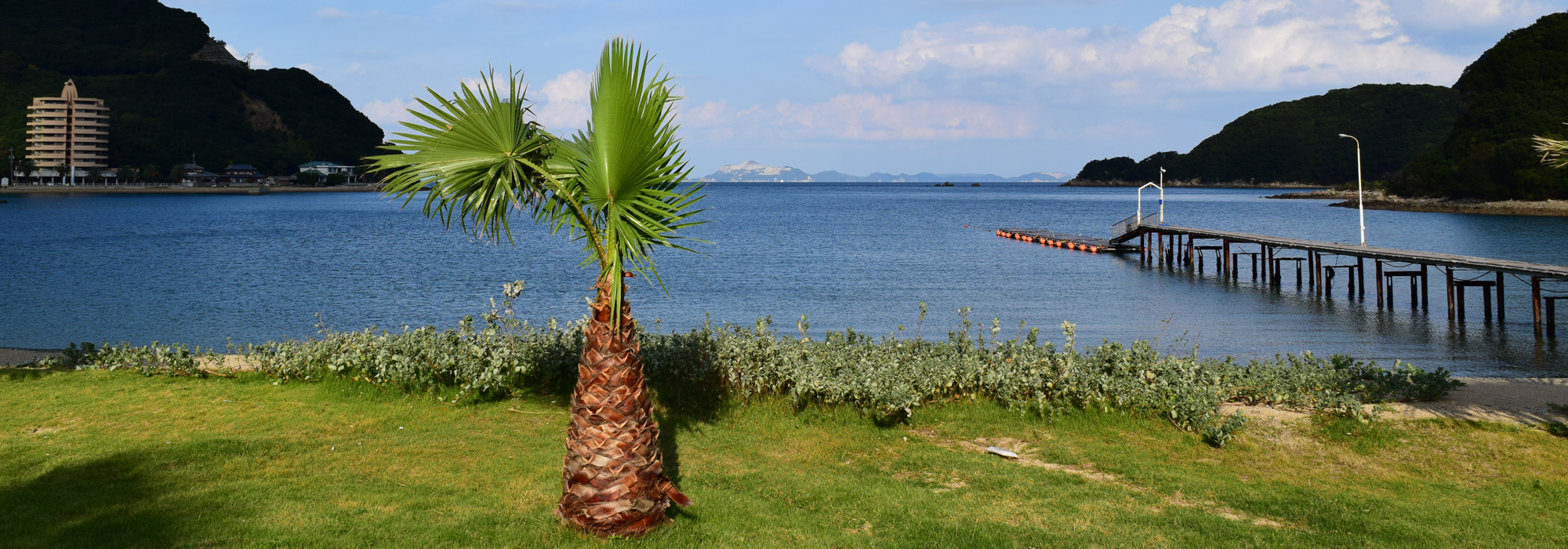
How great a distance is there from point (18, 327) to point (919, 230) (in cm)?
6561

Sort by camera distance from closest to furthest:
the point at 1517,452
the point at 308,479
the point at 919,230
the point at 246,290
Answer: the point at 308,479, the point at 1517,452, the point at 246,290, the point at 919,230

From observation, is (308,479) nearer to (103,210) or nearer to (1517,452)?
(1517,452)

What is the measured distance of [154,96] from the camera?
179 metres

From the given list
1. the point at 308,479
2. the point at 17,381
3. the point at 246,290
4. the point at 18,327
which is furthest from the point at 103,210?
the point at 308,479

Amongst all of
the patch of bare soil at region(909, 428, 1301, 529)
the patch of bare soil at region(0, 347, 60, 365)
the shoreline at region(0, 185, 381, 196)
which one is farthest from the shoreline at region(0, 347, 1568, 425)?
the shoreline at region(0, 185, 381, 196)

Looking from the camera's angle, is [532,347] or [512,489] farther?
[532,347]

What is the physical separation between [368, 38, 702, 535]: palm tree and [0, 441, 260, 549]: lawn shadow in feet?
8.30

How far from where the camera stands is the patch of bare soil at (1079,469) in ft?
25.5

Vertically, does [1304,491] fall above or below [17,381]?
below

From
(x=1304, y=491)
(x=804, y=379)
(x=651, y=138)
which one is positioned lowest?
(x=1304, y=491)

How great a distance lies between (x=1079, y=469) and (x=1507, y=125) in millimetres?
125469

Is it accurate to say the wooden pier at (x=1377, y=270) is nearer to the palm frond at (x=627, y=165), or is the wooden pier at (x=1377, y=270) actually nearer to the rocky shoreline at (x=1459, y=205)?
the palm frond at (x=627, y=165)

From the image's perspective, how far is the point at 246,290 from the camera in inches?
1401

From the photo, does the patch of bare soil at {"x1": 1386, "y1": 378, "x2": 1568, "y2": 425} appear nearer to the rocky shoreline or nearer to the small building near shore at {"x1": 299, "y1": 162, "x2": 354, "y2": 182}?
the rocky shoreline
